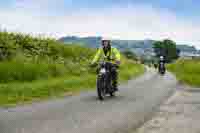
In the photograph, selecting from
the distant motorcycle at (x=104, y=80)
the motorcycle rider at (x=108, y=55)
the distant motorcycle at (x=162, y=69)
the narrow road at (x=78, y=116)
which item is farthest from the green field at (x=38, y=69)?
the distant motorcycle at (x=162, y=69)

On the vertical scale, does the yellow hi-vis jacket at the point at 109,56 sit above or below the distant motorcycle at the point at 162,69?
above

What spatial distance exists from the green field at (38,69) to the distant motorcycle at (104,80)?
1934 mm

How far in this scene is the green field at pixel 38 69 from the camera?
16.8 m

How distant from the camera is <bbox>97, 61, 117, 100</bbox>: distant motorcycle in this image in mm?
15188

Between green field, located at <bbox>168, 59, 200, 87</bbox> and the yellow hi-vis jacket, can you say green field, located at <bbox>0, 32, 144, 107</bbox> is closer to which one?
the yellow hi-vis jacket

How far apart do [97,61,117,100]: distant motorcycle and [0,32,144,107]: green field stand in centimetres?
193

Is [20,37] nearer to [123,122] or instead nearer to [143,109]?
[143,109]

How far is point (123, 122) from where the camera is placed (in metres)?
10.3

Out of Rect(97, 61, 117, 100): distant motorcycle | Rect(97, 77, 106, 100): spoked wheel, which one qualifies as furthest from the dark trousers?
Rect(97, 77, 106, 100): spoked wheel

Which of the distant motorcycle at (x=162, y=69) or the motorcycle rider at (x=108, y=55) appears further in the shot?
the distant motorcycle at (x=162, y=69)

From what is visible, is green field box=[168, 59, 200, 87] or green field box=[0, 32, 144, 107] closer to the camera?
green field box=[0, 32, 144, 107]

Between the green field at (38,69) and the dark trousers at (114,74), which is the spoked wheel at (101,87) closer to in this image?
the dark trousers at (114,74)

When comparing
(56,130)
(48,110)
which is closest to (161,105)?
(48,110)

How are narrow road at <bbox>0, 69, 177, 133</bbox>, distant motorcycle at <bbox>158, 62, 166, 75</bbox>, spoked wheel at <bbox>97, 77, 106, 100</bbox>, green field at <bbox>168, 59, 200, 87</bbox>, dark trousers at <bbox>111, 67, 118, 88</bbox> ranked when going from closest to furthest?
narrow road at <bbox>0, 69, 177, 133</bbox> → spoked wheel at <bbox>97, 77, 106, 100</bbox> → dark trousers at <bbox>111, 67, 118, 88</bbox> → green field at <bbox>168, 59, 200, 87</bbox> → distant motorcycle at <bbox>158, 62, 166, 75</bbox>
